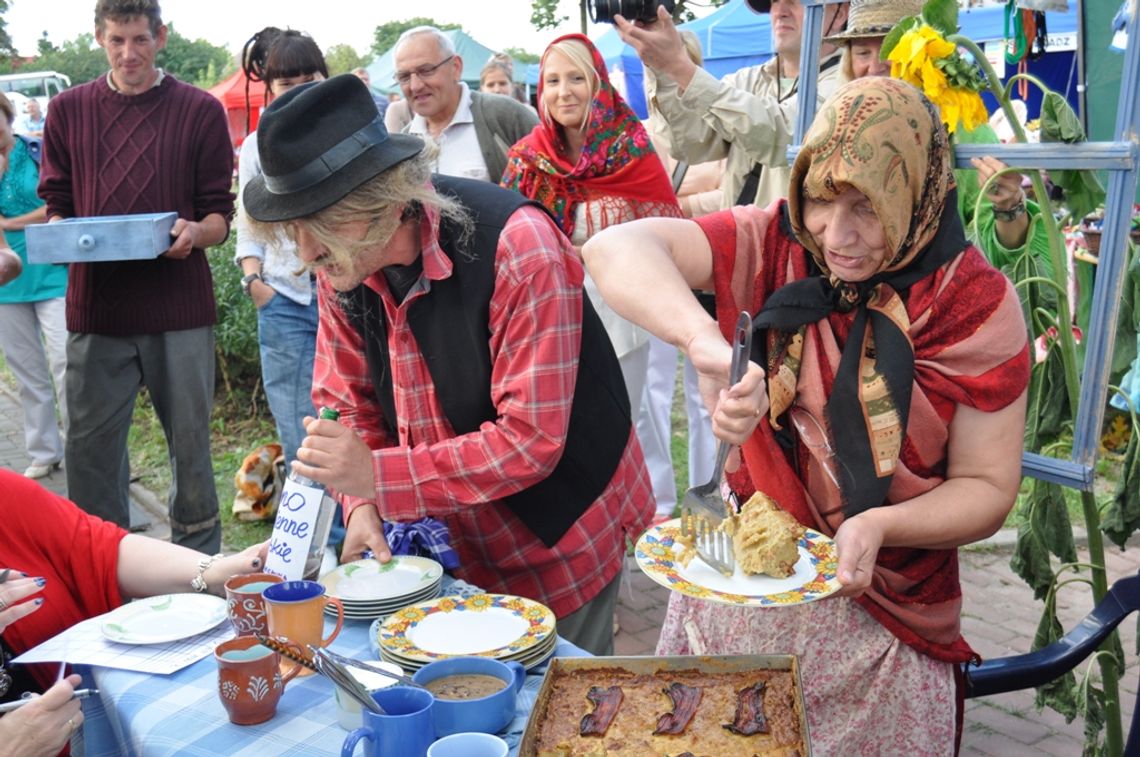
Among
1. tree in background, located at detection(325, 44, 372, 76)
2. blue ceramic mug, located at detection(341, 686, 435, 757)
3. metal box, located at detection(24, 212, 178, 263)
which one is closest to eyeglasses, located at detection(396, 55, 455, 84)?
metal box, located at detection(24, 212, 178, 263)

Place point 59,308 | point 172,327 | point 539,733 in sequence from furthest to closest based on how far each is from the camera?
point 59,308
point 172,327
point 539,733

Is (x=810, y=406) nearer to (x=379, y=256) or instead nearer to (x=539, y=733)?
(x=539, y=733)

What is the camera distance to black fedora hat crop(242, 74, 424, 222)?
2.10 meters

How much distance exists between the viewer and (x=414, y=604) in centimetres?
204

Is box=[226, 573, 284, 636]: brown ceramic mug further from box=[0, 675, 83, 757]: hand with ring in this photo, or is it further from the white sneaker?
the white sneaker

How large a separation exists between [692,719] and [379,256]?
1.17 m

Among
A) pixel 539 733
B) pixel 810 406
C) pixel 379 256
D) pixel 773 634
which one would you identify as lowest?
pixel 773 634

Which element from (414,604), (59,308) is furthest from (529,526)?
(59,308)

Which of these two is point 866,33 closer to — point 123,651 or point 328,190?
point 328,190

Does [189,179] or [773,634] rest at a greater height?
[189,179]

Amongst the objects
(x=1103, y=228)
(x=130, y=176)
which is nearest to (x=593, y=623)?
(x=1103, y=228)

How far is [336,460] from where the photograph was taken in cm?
209

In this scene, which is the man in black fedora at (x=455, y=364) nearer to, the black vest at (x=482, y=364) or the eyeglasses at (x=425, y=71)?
the black vest at (x=482, y=364)

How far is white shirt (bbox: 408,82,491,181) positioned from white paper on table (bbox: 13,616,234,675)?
3.08 m
